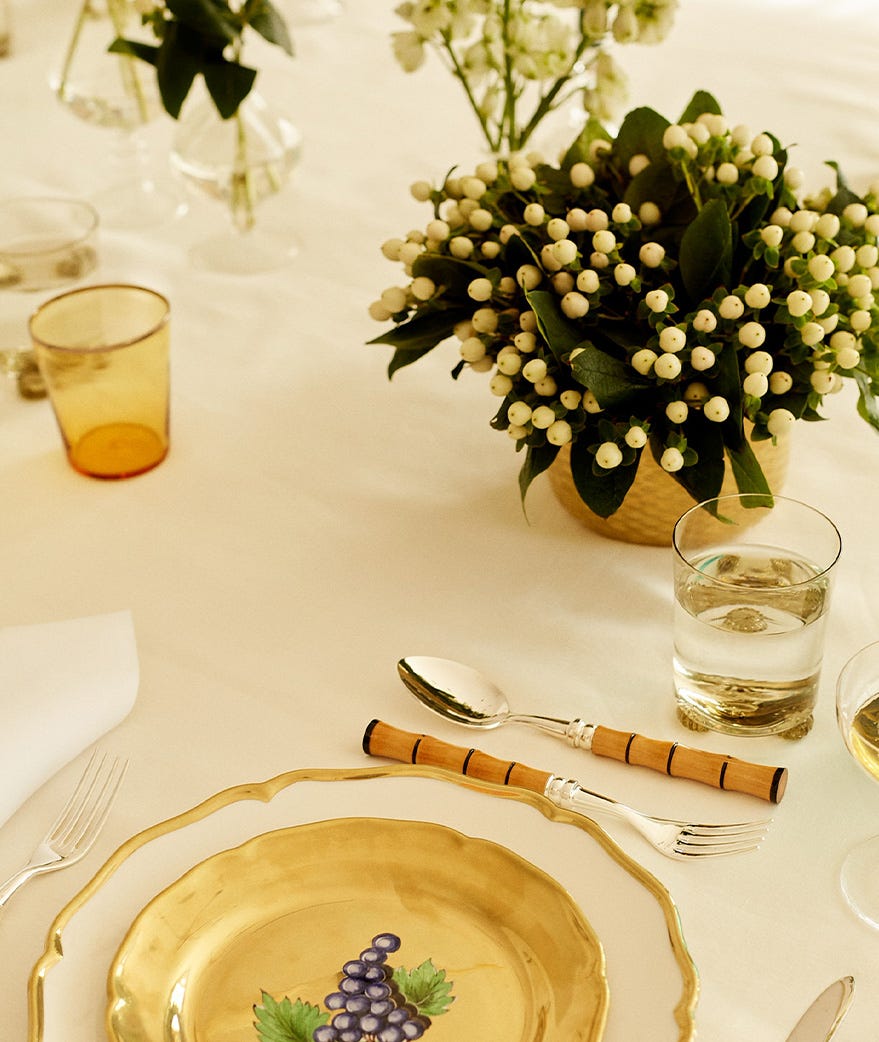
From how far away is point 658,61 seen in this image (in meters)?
1.61

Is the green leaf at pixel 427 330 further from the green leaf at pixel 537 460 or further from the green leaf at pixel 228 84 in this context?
the green leaf at pixel 228 84

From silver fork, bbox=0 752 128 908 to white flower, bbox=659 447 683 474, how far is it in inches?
15.0

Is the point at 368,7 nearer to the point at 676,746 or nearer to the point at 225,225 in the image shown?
the point at 225,225

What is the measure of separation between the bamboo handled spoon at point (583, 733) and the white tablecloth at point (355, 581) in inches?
0.4

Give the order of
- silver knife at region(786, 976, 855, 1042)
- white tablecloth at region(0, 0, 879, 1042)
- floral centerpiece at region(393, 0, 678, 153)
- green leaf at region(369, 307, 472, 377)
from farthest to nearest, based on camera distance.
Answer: floral centerpiece at region(393, 0, 678, 153) → green leaf at region(369, 307, 472, 377) → white tablecloth at region(0, 0, 879, 1042) → silver knife at region(786, 976, 855, 1042)

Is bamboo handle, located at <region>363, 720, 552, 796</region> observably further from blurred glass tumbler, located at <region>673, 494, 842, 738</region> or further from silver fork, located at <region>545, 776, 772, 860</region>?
blurred glass tumbler, located at <region>673, 494, 842, 738</region>

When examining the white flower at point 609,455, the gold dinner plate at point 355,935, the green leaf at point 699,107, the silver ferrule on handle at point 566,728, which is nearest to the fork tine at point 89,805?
the gold dinner plate at point 355,935

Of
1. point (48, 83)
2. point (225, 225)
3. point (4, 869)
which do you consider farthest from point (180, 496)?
point (48, 83)

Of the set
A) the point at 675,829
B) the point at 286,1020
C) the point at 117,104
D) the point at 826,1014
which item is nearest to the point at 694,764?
the point at 675,829

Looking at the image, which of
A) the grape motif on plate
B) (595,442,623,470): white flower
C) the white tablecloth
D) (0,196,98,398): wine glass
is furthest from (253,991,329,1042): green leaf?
(0,196,98,398): wine glass

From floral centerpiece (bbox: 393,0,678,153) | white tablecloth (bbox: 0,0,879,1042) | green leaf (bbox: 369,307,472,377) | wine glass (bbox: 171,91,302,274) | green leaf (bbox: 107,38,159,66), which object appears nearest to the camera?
white tablecloth (bbox: 0,0,879,1042)

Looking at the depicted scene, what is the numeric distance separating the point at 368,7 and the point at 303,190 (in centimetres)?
55

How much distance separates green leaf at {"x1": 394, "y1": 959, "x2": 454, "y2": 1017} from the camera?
22.5 inches

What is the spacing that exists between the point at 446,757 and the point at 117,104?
0.94m
